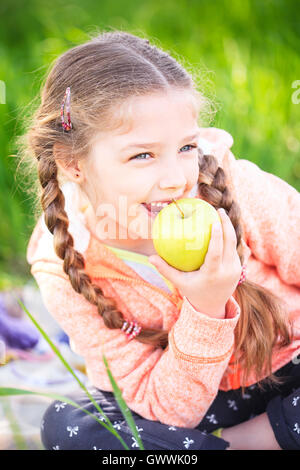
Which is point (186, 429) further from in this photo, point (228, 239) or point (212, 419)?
point (228, 239)

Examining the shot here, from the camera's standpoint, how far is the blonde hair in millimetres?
1137

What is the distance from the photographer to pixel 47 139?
→ 4.01 ft

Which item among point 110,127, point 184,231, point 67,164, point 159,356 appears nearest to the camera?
point 184,231


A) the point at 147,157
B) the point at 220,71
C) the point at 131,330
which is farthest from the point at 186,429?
the point at 220,71

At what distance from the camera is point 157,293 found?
132cm

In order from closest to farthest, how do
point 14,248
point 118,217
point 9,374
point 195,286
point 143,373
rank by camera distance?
point 195,286
point 118,217
point 143,373
point 9,374
point 14,248

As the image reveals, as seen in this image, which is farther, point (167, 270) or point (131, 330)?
point (131, 330)

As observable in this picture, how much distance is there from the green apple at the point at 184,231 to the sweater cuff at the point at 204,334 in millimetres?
124

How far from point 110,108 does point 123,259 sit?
0.35 metres

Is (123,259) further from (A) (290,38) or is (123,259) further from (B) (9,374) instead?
(A) (290,38)

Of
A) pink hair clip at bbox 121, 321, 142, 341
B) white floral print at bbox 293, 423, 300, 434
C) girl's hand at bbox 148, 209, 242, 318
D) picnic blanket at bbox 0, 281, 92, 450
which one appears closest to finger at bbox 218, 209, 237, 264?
girl's hand at bbox 148, 209, 242, 318

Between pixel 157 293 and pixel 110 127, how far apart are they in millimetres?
390

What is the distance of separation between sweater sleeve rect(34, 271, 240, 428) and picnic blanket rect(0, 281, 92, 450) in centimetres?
26
